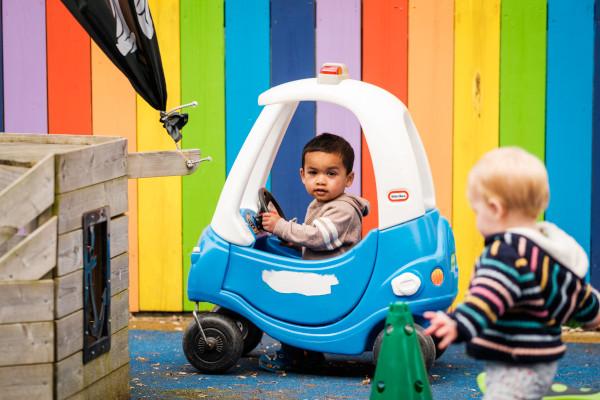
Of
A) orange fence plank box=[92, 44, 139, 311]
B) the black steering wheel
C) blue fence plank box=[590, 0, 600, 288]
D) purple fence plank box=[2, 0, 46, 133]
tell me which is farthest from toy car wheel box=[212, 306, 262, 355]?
blue fence plank box=[590, 0, 600, 288]

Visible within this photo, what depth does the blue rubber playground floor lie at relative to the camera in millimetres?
4125

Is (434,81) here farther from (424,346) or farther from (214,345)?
(214,345)

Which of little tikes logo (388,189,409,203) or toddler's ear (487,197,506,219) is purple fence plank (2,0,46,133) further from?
toddler's ear (487,197,506,219)

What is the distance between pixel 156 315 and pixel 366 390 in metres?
1.55

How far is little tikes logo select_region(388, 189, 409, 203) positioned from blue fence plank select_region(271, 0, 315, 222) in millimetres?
1166

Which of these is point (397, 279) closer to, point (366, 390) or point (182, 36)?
point (366, 390)

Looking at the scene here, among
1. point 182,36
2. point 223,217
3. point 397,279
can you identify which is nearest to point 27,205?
point 223,217

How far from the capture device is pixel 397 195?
4.11m

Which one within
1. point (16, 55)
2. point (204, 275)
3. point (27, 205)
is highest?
point (16, 55)

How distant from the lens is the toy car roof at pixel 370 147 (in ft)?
13.5

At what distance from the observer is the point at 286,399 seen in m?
4.05

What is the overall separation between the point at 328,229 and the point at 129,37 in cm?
105

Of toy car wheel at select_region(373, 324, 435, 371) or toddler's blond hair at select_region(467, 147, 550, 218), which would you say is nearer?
toddler's blond hair at select_region(467, 147, 550, 218)

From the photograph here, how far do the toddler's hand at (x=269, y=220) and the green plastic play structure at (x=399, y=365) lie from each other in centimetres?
107
